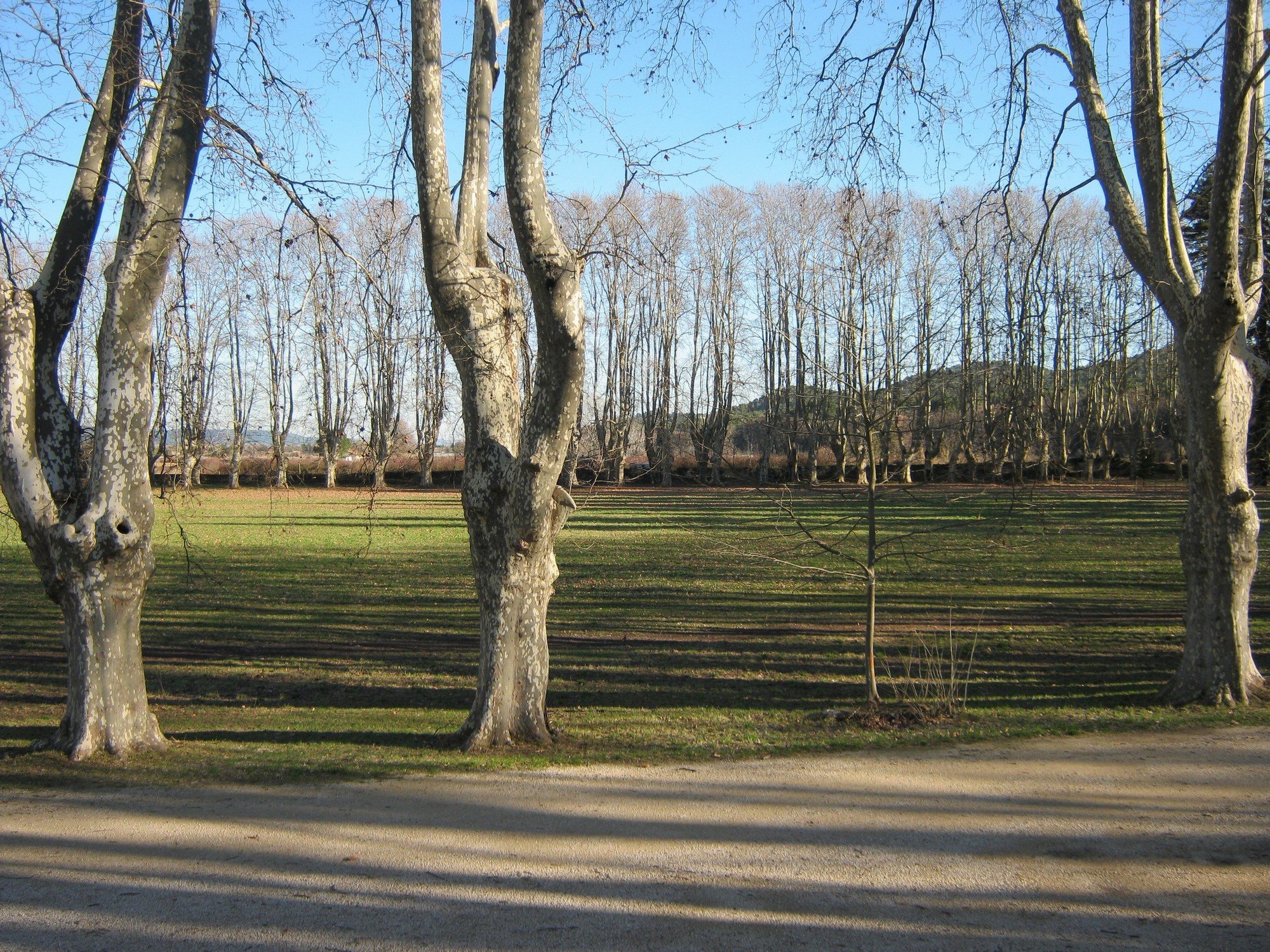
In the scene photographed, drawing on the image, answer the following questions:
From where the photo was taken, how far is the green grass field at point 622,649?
6.47 meters

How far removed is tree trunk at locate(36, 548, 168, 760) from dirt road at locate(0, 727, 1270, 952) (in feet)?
2.80

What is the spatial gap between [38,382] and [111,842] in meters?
3.47

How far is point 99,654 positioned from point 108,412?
162cm

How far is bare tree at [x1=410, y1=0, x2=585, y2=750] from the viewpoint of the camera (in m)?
5.84

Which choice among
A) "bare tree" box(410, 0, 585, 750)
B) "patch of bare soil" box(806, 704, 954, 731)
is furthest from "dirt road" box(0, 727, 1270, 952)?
"patch of bare soil" box(806, 704, 954, 731)

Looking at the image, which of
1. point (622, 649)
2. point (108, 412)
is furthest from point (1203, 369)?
point (108, 412)

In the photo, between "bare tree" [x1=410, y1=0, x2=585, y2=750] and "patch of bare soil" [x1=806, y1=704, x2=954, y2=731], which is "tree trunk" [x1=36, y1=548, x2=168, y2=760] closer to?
"bare tree" [x1=410, y1=0, x2=585, y2=750]

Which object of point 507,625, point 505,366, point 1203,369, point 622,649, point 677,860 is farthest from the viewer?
point 622,649

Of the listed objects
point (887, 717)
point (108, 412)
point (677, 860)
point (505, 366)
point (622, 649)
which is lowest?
point (622, 649)

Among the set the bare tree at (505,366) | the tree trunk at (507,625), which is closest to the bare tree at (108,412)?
the bare tree at (505,366)

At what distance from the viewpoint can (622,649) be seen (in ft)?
34.3

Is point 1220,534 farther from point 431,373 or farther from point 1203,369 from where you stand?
point 431,373

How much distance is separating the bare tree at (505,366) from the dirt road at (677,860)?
101cm

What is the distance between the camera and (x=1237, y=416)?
7059 millimetres
